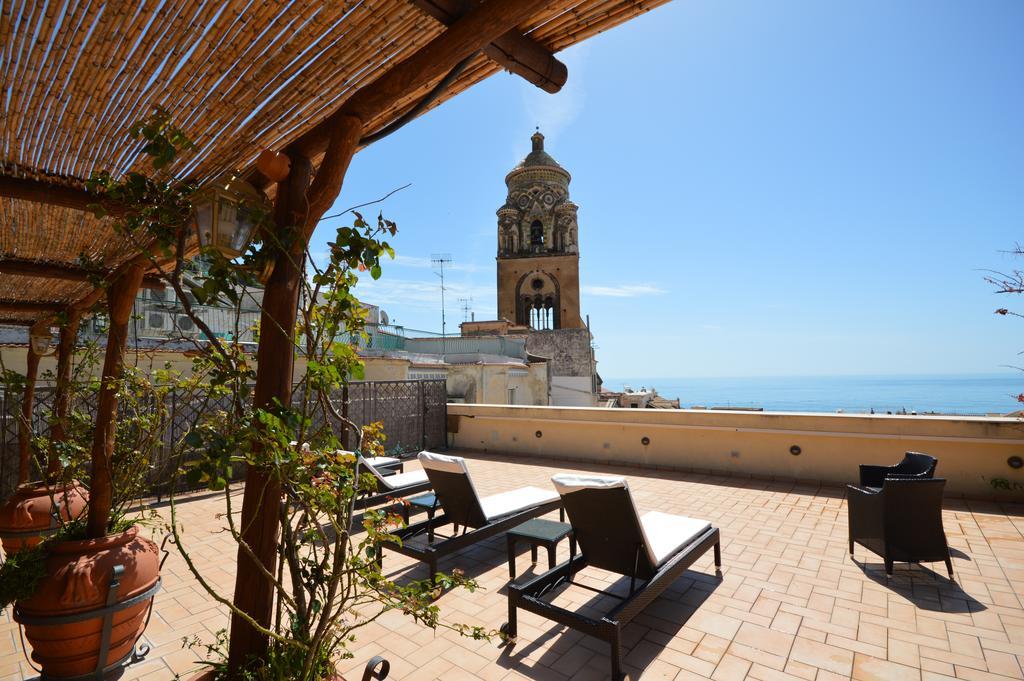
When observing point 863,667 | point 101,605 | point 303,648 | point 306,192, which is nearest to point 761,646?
point 863,667

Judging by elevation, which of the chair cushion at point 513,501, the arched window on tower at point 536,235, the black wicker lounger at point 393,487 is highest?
the arched window on tower at point 536,235

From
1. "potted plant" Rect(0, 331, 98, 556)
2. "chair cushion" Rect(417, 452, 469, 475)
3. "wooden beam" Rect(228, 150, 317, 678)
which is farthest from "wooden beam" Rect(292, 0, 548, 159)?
"potted plant" Rect(0, 331, 98, 556)

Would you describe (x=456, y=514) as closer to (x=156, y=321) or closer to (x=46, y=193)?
(x=46, y=193)

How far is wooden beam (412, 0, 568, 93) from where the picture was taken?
1.81 metres

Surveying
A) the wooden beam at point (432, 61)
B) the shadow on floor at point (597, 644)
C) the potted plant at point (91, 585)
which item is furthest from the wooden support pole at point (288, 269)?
the shadow on floor at point (597, 644)

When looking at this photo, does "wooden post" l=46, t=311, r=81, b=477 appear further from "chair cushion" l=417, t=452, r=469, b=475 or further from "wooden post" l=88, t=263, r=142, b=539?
"chair cushion" l=417, t=452, r=469, b=475

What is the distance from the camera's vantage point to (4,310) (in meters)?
5.96

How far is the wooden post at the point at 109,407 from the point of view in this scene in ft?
10.1

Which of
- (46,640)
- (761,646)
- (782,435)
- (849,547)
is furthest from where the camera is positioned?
(782,435)

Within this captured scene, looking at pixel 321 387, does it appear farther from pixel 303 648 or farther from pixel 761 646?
pixel 761 646

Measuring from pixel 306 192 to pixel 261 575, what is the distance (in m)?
1.54

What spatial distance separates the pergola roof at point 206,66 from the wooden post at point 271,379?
392 millimetres

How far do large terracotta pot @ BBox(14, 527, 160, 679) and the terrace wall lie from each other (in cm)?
728

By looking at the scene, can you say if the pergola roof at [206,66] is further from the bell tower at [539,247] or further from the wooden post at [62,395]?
the bell tower at [539,247]
